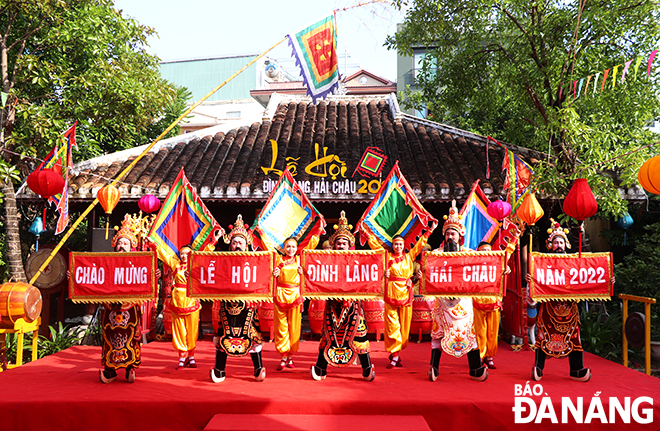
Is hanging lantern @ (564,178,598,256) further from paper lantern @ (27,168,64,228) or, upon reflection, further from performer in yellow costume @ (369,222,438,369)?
paper lantern @ (27,168,64,228)

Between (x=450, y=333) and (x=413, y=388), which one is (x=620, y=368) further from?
(x=413, y=388)

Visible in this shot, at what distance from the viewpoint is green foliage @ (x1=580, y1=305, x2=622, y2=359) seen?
707 cm

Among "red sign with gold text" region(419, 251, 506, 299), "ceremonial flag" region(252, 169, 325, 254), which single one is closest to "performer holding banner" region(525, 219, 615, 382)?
"red sign with gold text" region(419, 251, 506, 299)

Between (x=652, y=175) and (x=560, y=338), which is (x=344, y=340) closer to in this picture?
(x=560, y=338)

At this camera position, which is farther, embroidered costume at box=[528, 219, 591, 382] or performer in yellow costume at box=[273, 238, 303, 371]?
performer in yellow costume at box=[273, 238, 303, 371]

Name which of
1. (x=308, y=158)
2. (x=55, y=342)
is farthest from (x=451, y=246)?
(x=55, y=342)

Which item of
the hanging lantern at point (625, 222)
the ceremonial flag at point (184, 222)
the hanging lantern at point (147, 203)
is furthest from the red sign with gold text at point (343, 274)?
the hanging lantern at point (625, 222)

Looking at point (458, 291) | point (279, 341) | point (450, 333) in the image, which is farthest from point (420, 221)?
point (279, 341)

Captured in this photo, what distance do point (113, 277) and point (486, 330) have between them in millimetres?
4459

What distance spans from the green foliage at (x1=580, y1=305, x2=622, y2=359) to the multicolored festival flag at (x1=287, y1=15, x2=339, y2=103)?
213 inches

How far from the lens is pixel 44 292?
823cm

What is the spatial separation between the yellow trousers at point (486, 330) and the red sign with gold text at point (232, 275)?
2.50m

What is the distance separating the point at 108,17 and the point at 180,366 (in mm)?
6030

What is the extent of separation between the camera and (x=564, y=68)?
6949 mm
